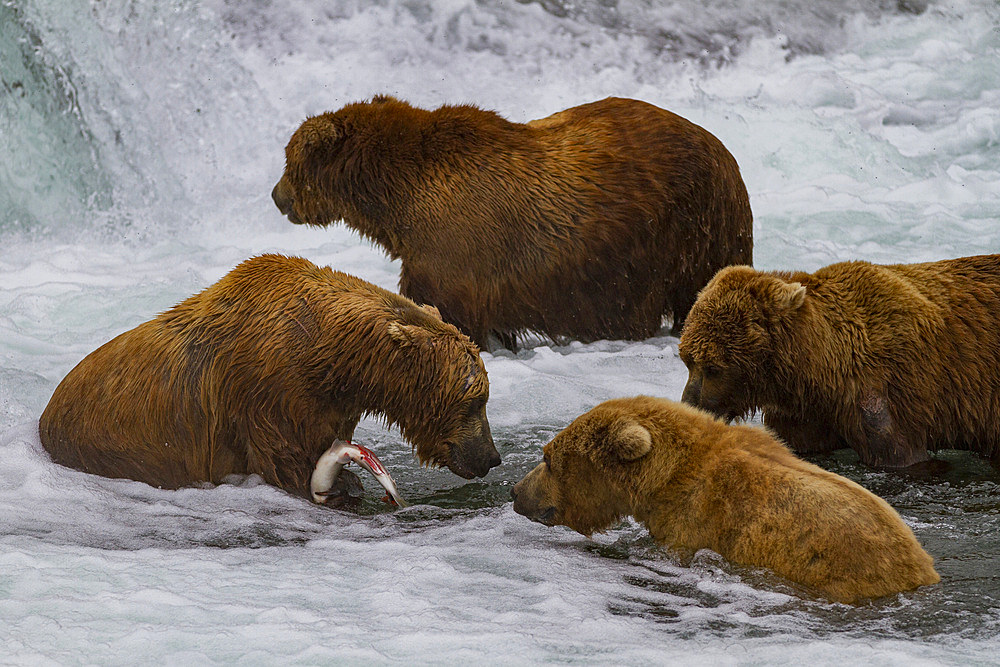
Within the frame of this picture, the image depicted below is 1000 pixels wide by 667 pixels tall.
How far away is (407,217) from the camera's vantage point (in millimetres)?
8133

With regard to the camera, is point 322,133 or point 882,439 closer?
point 882,439

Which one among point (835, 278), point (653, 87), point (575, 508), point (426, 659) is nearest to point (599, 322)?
point (835, 278)

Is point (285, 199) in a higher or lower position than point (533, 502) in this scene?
higher

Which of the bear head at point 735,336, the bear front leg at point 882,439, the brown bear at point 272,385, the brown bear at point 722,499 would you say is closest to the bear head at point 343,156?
the brown bear at point 272,385

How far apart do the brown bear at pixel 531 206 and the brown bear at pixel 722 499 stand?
7.93ft

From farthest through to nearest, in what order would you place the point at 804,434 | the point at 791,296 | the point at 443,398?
the point at 804,434 < the point at 791,296 < the point at 443,398

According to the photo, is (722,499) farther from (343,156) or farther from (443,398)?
(343,156)

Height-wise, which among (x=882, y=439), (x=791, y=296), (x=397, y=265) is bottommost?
(x=397, y=265)

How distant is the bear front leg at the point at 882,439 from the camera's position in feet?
21.3

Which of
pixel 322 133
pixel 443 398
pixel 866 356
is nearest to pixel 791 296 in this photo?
pixel 866 356

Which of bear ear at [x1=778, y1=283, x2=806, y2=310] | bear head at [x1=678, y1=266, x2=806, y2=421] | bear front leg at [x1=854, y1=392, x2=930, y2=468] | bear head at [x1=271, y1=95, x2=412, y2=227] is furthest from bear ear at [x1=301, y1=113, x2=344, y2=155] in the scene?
bear front leg at [x1=854, y1=392, x2=930, y2=468]

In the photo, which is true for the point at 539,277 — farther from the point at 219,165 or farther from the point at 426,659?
the point at 219,165

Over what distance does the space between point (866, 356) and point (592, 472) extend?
166cm

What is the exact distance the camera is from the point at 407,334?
20.3 feet
